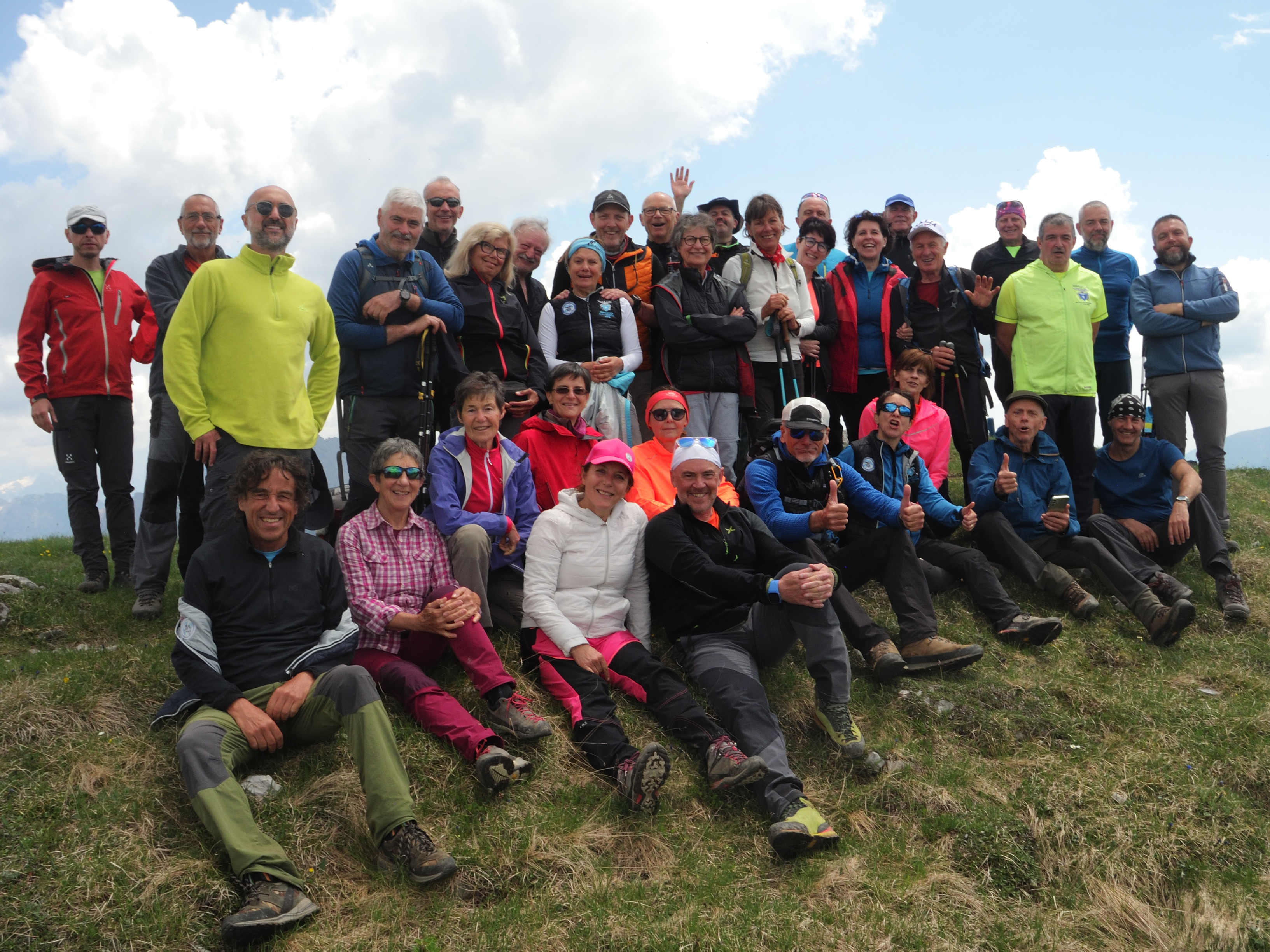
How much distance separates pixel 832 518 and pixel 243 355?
511cm

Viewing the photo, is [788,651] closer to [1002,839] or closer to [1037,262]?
[1002,839]

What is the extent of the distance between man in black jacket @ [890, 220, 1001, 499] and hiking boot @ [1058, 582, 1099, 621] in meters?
1.96

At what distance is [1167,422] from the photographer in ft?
36.2

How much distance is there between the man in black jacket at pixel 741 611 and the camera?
6215mm

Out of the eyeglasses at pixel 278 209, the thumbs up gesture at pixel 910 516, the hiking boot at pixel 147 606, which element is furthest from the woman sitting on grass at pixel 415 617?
the thumbs up gesture at pixel 910 516

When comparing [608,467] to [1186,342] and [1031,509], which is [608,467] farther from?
[1186,342]

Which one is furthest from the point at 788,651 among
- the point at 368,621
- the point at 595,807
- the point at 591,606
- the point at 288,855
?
the point at 288,855

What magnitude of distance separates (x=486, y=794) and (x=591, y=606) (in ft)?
5.22

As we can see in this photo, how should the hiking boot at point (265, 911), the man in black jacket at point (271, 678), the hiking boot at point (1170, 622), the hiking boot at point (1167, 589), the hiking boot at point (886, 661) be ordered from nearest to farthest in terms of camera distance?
the hiking boot at point (265, 911) → the man in black jacket at point (271, 678) → the hiking boot at point (886, 661) → the hiking boot at point (1170, 622) → the hiking boot at point (1167, 589)

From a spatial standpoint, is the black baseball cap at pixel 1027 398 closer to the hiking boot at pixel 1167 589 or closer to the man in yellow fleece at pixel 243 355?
the hiking boot at pixel 1167 589

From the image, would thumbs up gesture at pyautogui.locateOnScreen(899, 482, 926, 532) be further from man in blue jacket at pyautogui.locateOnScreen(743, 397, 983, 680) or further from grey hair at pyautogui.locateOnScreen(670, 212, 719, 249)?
Result: grey hair at pyautogui.locateOnScreen(670, 212, 719, 249)

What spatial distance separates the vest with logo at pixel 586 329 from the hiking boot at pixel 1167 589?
20.6 feet

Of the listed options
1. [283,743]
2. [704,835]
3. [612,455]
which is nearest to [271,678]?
[283,743]

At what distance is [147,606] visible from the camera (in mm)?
8125
